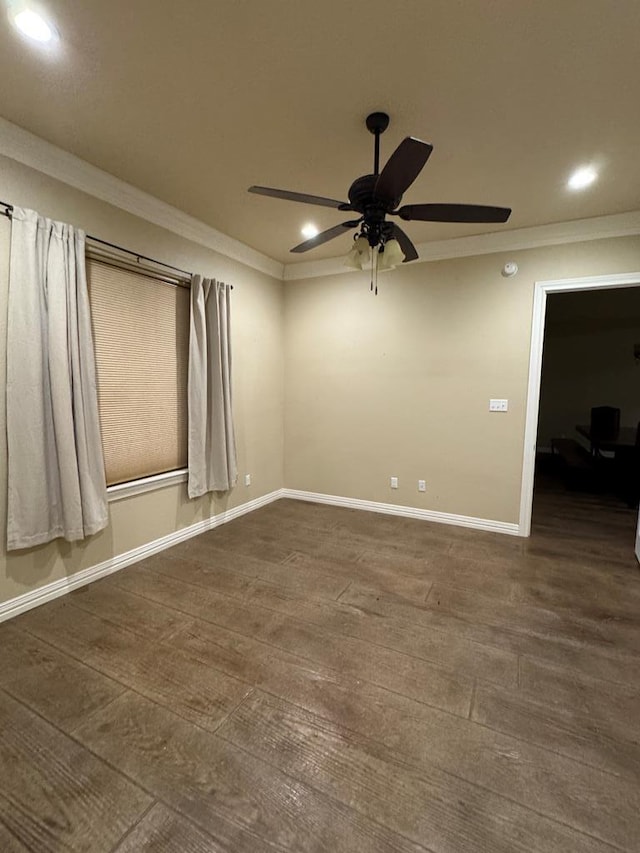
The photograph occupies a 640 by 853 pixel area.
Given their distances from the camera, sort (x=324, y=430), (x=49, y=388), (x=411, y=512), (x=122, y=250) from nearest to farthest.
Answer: (x=49, y=388), (x=122, y=250), (x=411, y=512), (x=324, y=430)

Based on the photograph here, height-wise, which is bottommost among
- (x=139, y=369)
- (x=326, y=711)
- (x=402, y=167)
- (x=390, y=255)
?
(x=326, y=711)

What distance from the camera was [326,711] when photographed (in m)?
1.66

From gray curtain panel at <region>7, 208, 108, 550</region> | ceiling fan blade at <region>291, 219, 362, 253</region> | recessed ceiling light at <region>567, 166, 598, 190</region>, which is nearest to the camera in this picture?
ceiling fan blade at <region>291, 219, 362, 253</region>

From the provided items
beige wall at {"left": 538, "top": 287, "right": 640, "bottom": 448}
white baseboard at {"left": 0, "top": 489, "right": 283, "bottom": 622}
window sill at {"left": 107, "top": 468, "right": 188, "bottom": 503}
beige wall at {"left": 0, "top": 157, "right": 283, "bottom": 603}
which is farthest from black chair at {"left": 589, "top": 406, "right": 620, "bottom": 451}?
window sill at {"left": 107, "top": 468, "right": 188, "bottom": 503}

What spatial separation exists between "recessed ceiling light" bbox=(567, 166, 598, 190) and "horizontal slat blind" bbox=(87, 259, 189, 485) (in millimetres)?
3076

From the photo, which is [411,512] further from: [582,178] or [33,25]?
[33,25]

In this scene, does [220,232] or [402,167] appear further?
[220,232]

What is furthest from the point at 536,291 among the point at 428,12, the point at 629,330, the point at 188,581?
the point at 629,330

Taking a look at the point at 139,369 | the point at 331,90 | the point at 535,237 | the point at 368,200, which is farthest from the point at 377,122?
the point at 139,369

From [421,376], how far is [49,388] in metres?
3.19

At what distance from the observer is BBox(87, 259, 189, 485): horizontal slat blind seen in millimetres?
2760

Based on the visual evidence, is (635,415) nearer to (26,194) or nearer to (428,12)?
(428,12)

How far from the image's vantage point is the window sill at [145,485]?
2846 millimetres

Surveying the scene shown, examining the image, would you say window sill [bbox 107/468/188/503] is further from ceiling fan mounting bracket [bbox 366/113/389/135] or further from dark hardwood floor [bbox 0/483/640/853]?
ceiling fan mounting bracket [bbox 366/113/389/135]
